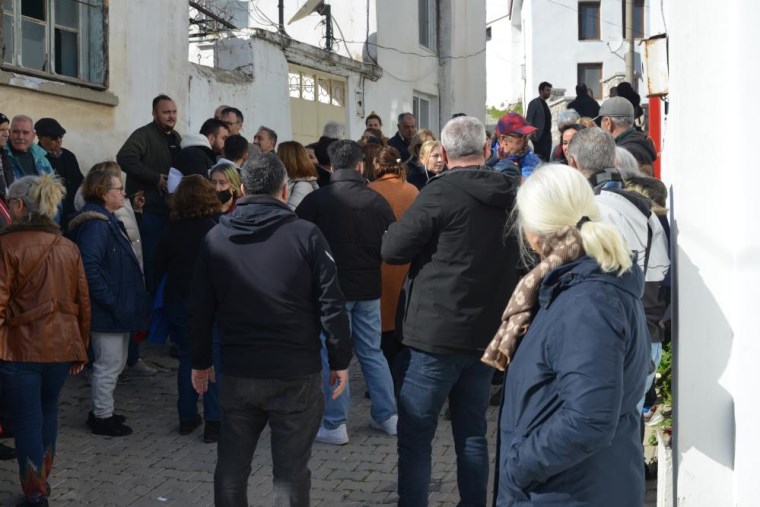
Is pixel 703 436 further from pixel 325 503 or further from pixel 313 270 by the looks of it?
pixel 325 503

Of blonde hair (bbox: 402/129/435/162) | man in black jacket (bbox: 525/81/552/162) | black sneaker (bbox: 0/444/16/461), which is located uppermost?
man in black jacket (bbox: 525/81/552/162)

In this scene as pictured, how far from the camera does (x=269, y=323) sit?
427 centimetres

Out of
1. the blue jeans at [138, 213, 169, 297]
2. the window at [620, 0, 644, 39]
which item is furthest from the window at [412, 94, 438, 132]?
the window at [620, 0, 644, 39]

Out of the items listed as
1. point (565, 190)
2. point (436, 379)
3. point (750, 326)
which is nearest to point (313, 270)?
point (436, 379)

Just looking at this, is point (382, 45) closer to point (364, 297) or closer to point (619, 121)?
point (619, 121)

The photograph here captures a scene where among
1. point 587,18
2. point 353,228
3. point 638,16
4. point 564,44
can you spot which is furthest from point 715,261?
point 587,18

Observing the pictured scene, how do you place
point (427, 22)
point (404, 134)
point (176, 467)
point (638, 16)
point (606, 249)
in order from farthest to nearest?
point (638, 16)
point (427, 22)
point (404, 134)
point (176, 467)
point (606, 249)

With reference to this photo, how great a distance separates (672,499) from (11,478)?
390 centimetres

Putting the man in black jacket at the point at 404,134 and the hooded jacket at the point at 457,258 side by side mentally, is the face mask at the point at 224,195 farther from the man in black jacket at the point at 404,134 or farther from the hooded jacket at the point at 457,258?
the man in black jacket at the point at 404,134

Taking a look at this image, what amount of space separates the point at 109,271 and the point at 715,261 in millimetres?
4202

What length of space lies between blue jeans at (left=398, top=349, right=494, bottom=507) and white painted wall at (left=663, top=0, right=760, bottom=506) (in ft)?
3.35

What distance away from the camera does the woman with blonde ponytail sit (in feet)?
9.23

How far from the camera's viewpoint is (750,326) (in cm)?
376

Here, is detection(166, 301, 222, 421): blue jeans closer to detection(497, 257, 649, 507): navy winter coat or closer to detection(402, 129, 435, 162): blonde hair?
detection(402, 129, 435, 162): blonde hair
